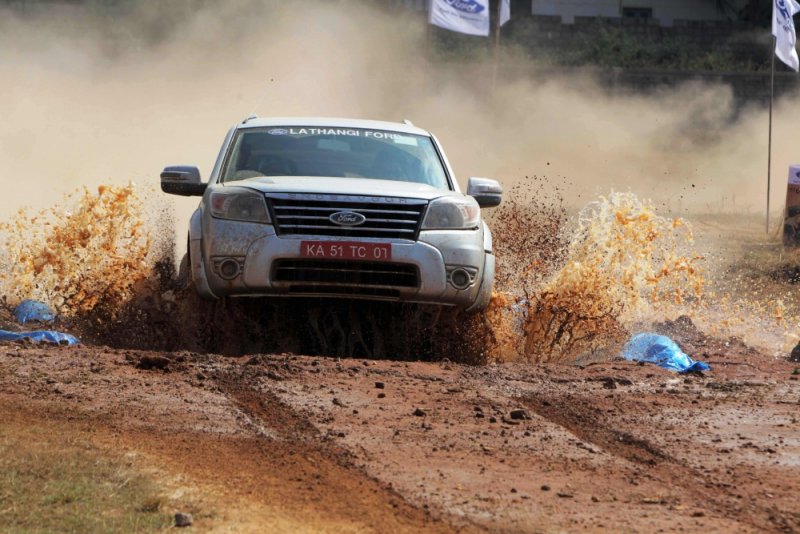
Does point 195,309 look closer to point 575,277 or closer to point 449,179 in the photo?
point 449,179

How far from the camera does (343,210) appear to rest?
28.4 ft

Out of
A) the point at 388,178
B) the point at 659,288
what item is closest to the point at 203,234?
the point at 388,178

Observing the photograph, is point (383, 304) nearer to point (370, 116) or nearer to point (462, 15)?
point (462, 15)

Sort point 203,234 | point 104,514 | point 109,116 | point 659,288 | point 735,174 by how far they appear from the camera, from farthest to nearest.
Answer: point 735,174 < point 109,116 < point 659,288 < point 203,234 < point 104,514

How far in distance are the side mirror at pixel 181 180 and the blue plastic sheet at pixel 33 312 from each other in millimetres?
2256

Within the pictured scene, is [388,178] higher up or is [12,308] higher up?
[388,178]

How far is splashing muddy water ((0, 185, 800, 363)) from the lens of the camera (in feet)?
30.6

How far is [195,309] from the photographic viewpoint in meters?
9.22

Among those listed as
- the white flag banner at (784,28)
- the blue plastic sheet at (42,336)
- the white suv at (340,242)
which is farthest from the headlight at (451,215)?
the white flag banner at (784,28)

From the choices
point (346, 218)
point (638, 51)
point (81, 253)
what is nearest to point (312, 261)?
point (346, 218)

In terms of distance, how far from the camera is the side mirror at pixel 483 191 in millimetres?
9633

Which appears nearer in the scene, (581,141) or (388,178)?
(388,178)

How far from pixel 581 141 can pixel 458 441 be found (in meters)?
26.7

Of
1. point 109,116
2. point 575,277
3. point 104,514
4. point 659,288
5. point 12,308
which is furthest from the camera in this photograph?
point 109,116
